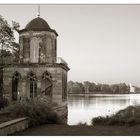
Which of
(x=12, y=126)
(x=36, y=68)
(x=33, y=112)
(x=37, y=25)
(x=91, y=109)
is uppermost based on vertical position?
(x=37, y=25)

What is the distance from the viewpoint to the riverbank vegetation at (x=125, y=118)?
13844 mm

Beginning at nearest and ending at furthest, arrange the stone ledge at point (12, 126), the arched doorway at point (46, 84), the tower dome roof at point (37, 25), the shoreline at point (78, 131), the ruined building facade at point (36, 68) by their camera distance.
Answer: the stone ledge at point (12, 126) < the shoreline at point (78, 131) < the ruined building facade at point (36, 68) < the arched doorway at point (46, 84) < the tower dome roof at point (37, 25)

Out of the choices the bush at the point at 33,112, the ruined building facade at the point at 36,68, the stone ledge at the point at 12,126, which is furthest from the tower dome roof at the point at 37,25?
the stone ledge at the point at 12,126

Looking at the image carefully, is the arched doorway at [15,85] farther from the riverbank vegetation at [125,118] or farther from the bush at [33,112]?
the riverbank vegetation at [125,118]

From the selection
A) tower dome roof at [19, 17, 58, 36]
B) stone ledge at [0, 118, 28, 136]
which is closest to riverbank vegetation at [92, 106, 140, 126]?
stone ledge at [0, 118, 28, 136]

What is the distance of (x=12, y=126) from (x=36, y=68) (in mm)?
10774

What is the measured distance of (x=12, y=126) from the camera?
37.6 ft

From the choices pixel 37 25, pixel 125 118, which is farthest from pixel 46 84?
pixel 125 118

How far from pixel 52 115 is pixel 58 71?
7112 millimetres

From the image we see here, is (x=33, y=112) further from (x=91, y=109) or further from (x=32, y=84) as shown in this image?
(x=91, y=109)

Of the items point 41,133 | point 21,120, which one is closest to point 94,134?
point 41,133

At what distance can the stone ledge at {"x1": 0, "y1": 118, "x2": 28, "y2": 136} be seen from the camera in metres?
10.7

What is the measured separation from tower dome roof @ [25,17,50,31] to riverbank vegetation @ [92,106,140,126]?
963cm

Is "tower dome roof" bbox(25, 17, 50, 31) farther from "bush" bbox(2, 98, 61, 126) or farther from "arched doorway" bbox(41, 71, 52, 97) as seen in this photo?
"bush" bbox(2, 98, 61, 126)
